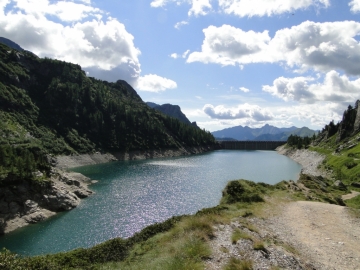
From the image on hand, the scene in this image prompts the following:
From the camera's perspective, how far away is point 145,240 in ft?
85.6

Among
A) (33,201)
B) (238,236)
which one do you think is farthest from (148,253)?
(33,201)

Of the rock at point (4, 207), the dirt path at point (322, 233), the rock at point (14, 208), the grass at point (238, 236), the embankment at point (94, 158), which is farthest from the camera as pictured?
the embankment at point (94, 158)

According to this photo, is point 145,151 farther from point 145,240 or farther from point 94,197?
point 145,240

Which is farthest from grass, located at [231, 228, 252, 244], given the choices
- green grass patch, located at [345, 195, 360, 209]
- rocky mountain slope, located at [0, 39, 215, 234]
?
rocky mountain slope, located at [0, 39, 215, 234]

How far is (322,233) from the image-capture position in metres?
27.3

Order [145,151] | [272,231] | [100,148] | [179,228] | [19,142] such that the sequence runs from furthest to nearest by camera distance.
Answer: [145,151] < [100,148] < [19,142] < [272,231] < [179,228]

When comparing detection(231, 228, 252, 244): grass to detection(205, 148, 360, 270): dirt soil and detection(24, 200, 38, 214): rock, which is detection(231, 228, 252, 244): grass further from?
detection(24, 200, 38, 214): rock

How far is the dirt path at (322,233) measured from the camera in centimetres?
2162

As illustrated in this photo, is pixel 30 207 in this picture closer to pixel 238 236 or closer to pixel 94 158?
pixel 238 236

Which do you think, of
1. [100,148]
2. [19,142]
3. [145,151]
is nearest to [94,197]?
[19,142]

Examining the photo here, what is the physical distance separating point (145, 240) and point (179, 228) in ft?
11.3

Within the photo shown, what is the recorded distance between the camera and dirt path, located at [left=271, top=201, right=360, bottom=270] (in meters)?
21.6

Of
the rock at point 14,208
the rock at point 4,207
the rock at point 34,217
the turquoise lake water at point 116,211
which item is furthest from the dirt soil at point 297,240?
the rock at point 4,207

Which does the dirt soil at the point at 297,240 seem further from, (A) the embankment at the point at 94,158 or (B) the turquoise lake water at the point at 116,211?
(A) the embankment at the point at 94,158
